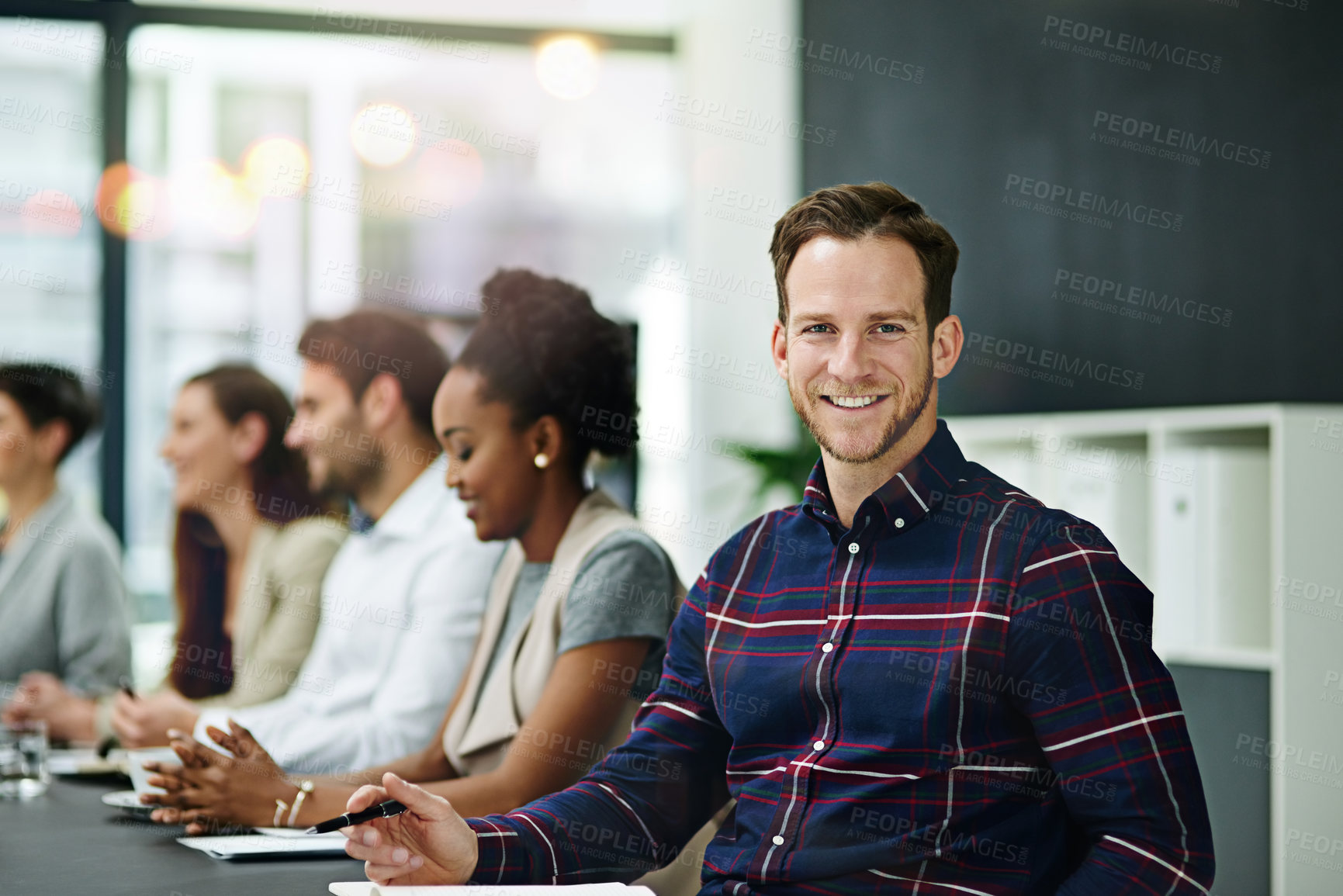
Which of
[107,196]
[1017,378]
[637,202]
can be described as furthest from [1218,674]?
[107,196]

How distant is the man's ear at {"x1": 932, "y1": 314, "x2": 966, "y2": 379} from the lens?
5.27 ft

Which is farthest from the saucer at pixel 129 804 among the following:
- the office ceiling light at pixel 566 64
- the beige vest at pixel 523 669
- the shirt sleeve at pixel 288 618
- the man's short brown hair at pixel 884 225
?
the office ceiling light at pixel 566 64

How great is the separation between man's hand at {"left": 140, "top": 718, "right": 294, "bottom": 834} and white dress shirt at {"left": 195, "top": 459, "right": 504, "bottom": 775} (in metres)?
0.34

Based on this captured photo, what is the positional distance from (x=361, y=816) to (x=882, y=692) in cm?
60

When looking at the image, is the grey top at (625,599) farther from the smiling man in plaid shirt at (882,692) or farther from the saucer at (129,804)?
the saucer at (129,804)

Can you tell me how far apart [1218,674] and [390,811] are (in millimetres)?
1918

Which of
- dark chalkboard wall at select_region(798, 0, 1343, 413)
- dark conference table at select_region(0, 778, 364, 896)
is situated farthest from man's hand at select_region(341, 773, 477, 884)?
dark chalkboard wall at select_region(798, 0, 1343, 413)

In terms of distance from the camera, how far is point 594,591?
2064 millimetres

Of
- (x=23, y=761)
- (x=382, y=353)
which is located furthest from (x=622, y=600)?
(x=23, y=761)

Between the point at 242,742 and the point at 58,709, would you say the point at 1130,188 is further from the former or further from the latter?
the point at 58,709

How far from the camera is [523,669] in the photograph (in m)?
2.13

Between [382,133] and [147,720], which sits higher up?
[382,133]

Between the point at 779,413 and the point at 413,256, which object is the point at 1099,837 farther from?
the point at 413,256

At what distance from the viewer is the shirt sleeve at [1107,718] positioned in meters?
1.29
